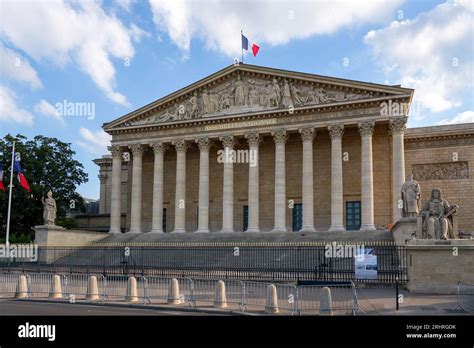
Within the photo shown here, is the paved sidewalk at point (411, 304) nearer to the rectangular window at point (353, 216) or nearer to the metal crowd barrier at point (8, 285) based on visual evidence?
the metal crowd barrier at point (8, 285)

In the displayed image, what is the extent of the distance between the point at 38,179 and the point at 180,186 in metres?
16.6

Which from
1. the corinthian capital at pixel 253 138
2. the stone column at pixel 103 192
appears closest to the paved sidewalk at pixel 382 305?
the corinthian capital at pixel 253 138

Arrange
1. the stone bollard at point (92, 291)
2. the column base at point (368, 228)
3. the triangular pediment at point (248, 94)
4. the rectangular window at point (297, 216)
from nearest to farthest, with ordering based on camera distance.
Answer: the stone bollard at point (92, 291)
the column base at point (368, 228)
the triangular pediment at point (248, 94)
the rectangular window at point (297, 216)

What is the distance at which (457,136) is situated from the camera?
43219 millimetres

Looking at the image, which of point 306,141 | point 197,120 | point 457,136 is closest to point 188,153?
point 197,120

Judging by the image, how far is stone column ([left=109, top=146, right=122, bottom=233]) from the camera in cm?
4834

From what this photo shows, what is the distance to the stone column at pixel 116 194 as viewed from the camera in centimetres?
4834

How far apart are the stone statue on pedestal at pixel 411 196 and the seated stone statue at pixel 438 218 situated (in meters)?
6.75

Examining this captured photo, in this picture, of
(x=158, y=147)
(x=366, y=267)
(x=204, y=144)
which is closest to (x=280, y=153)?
(x=204, y=144)

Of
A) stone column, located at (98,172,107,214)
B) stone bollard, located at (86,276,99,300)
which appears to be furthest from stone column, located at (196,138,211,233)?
stone bollard, located at (86,276,99,300)

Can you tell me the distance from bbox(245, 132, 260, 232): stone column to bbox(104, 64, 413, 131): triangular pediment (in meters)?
2.44

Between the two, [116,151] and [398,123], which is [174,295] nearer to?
[398,123]
